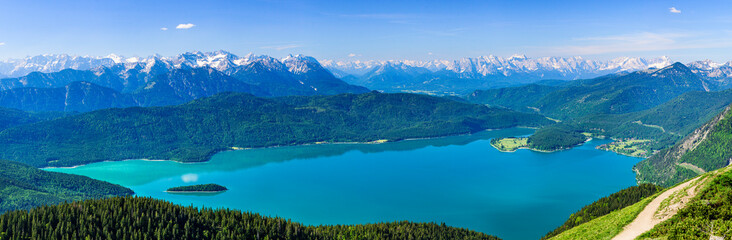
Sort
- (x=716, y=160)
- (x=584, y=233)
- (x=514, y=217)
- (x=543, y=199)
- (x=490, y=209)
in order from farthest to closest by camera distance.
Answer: (x=716, y=160)
(x=543, y=199)
(x=490, y=209)
(x=514, y=217)
(x=584, y=233)

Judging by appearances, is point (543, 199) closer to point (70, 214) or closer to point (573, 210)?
point (573, 210)

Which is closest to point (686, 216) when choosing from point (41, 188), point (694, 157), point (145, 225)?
point (145, 225)

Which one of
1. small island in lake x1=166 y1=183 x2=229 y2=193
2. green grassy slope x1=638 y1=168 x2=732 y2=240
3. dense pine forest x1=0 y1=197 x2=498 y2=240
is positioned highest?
small island in lake x1=166 y1=183 x2=229 y2=193

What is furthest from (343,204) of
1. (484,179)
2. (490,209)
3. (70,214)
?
(70,214)

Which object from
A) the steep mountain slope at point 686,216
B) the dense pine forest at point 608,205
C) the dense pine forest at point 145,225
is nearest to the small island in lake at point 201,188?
the dense pine forest at point 145,225

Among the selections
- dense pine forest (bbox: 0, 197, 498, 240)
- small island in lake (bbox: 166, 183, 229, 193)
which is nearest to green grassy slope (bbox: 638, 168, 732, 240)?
dense pine forest (bbox: 0, 197, 498, 240)

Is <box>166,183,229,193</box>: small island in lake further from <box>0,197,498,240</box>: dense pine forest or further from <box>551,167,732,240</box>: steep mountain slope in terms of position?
<box>551,167,732,240</box>: steep mountain slope
